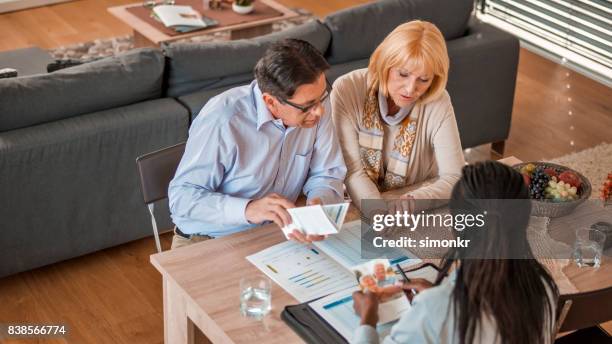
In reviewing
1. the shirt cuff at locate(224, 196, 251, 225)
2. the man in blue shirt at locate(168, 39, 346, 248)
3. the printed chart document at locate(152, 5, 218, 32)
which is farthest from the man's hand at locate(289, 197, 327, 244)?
the printed chart document at locate(152, 5, 218, 32)

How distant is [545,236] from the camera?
254 centimetres

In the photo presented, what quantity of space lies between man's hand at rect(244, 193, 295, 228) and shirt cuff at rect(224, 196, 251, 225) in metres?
0.01

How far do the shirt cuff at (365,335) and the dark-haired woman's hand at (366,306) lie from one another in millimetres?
28

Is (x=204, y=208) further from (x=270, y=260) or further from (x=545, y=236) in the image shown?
(x=545, y=236)

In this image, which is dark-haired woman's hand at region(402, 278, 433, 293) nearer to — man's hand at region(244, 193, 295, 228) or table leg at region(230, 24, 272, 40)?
man's hand at region(244, 193, 295, 228)

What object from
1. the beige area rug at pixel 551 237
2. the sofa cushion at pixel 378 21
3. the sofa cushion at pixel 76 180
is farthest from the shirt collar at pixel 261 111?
the sofa cushion at pixel 378 21

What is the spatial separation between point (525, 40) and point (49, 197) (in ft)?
12.0

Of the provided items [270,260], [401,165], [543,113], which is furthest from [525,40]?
[270,260]

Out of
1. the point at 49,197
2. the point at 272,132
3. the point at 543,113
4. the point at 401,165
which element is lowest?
the point at 543,113

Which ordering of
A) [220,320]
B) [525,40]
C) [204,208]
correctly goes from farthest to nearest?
1. [525,40]
2. [204,208]
3. [220,320]

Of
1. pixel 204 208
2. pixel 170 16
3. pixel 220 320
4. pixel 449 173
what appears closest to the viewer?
pixel 220 320

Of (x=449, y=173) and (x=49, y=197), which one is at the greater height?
(x=449, y=173)

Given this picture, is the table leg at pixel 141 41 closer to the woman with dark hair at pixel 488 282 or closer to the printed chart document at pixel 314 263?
the printed chart document at pixel 314 263

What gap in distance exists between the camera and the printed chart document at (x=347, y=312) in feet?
6.70
